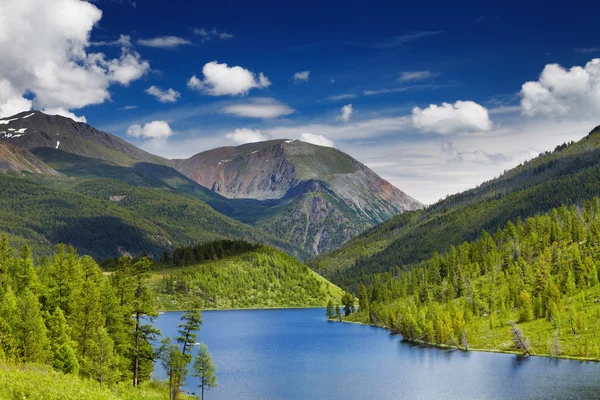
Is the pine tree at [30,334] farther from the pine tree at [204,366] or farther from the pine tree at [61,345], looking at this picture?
the pine tree at [204,366]

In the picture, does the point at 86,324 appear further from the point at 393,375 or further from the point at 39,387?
the point at 393,375

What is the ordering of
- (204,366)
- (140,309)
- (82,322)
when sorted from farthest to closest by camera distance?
(204,366), (140,309), (82,322)

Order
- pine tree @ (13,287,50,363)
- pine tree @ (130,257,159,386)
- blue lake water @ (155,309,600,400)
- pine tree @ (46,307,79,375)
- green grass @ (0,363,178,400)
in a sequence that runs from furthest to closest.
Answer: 1. blue lake water @ (155,309,600,400)
2. pine tree @ (130,257,159,386)
3. pine tree @ (13,287,50,363)
4. pine tree @ (46,307,79,375)
5. green grass @ (0,363,178,400)

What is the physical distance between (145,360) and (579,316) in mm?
112906

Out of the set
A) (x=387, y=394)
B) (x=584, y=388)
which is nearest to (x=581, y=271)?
(x=584, y=388)

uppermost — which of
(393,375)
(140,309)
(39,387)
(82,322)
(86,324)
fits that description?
(140,309)

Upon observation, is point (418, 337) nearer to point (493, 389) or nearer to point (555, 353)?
point (555, 353)

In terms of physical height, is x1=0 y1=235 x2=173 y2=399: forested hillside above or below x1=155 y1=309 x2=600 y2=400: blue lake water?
above

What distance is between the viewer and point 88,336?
271ft

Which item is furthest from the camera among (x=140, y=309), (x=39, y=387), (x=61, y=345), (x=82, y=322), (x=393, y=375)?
(x=393, y=375)

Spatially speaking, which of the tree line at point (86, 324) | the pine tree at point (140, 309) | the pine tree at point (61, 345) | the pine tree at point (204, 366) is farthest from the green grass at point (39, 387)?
the pine tree at point (204, 366)

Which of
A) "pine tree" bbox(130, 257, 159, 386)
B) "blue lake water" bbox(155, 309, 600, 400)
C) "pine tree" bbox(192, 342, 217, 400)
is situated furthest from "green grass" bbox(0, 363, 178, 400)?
"blue lake water" bbox(155, 309, 600, 400)

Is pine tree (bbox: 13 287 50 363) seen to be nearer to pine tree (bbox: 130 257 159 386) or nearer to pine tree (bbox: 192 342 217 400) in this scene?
pine tree (bbox: 130 257 159 386)

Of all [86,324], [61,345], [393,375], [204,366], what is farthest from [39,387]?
[393,375]
